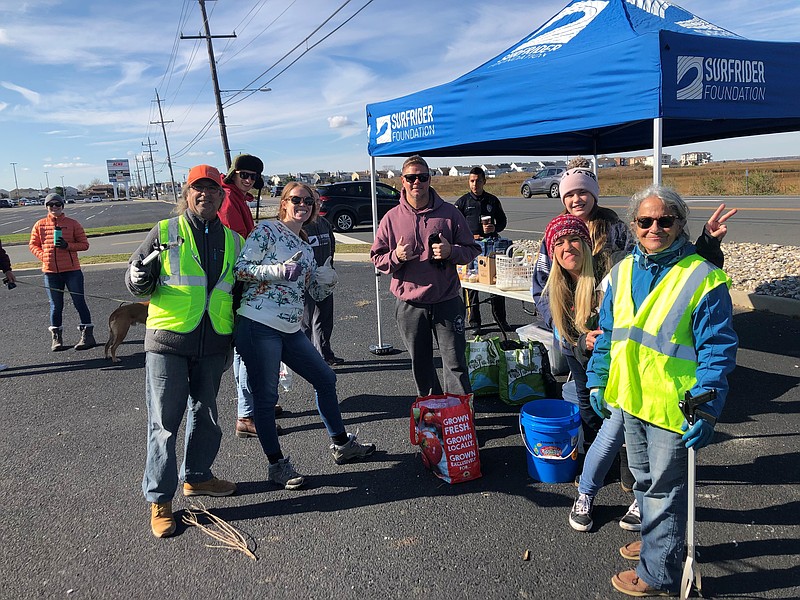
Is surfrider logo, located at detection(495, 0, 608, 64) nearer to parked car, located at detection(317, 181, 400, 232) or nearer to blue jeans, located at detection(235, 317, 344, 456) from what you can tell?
blue jeans, located at detection(235, 317, 344, 456)

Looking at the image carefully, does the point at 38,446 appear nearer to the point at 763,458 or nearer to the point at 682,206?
the point at 682,206

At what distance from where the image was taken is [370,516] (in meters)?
3.12

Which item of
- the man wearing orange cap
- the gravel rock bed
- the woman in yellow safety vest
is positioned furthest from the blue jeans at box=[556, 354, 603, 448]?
the gravel rock bed

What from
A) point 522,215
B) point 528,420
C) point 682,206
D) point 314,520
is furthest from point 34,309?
point 522,215

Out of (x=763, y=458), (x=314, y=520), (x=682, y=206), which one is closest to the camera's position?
(x=682, y=206)

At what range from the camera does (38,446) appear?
4.21 meters

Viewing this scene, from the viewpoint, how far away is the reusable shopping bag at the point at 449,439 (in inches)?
132

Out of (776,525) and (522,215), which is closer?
(776,525)

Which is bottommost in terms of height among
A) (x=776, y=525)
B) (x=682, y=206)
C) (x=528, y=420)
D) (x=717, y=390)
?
(x=776, y=525)

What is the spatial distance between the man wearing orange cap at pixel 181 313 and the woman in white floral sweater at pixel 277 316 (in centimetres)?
12

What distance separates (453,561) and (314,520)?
84 centimetres

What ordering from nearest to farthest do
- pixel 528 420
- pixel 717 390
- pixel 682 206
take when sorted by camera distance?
pixel 717 390, pixel 682 206, pixel 528 420

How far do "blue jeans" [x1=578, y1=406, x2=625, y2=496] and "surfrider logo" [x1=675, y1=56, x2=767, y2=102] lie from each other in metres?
2.00

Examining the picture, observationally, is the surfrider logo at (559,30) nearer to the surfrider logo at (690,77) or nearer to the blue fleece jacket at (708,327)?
the surfrider logo at (690,77)
